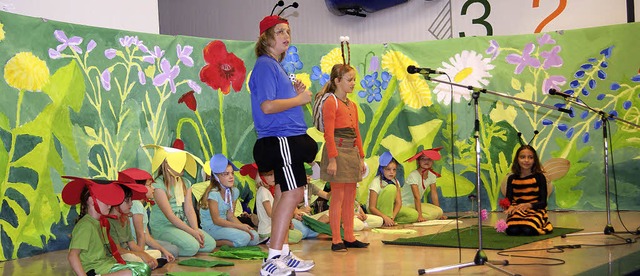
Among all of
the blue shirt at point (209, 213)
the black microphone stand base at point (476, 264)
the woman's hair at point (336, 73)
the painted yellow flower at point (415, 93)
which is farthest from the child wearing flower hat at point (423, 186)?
the black microphone stand base at point (476, 264)

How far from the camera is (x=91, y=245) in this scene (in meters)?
4.43

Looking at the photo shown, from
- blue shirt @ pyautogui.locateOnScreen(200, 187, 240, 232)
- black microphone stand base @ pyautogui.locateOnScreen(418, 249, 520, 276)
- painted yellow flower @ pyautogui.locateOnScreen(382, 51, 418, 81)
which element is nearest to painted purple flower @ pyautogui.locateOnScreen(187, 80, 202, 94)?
blue shirt @ pyautogui.locateOnScreen(200, 187, 240, 232)

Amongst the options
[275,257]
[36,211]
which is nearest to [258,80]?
[275,257]

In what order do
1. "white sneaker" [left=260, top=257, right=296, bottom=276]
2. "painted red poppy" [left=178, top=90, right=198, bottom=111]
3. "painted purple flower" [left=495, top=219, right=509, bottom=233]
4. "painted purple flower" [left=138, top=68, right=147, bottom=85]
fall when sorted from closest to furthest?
"white sneaker" [left=260, top=257, right=296, bottom=276] → "painted purple flower" [left=495, top=219, right=509, bottom=233] → "painted purple flower" [left=138, top=68, right=147, bottom=85] → "painted red poppy" [left=178, top=90, right=198, bottom=111]

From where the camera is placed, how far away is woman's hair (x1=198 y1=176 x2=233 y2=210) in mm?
6383

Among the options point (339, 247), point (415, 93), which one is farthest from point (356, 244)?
point (415, 93)

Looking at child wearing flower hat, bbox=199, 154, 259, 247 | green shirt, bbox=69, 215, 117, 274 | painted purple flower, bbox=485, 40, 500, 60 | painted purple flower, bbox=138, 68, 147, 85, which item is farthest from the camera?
painted purple flower, bbox=485, 40, 500, 60

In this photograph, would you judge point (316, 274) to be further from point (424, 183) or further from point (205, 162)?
A: point (424, 183)

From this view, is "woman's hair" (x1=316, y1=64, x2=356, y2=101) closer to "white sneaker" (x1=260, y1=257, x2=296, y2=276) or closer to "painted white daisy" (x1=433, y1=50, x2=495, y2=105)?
"white sneaker" (x1=260, y1=257, x2=296, y2=276)

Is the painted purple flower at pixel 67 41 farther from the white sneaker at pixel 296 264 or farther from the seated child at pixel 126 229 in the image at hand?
the white sneaker at pixel 296 264

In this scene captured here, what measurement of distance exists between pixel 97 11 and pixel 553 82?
4633 mm

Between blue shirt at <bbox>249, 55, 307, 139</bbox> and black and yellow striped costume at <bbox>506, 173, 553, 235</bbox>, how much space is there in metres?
2.50

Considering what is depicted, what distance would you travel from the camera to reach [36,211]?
239 inches

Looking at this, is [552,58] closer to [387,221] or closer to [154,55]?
[387,221]
